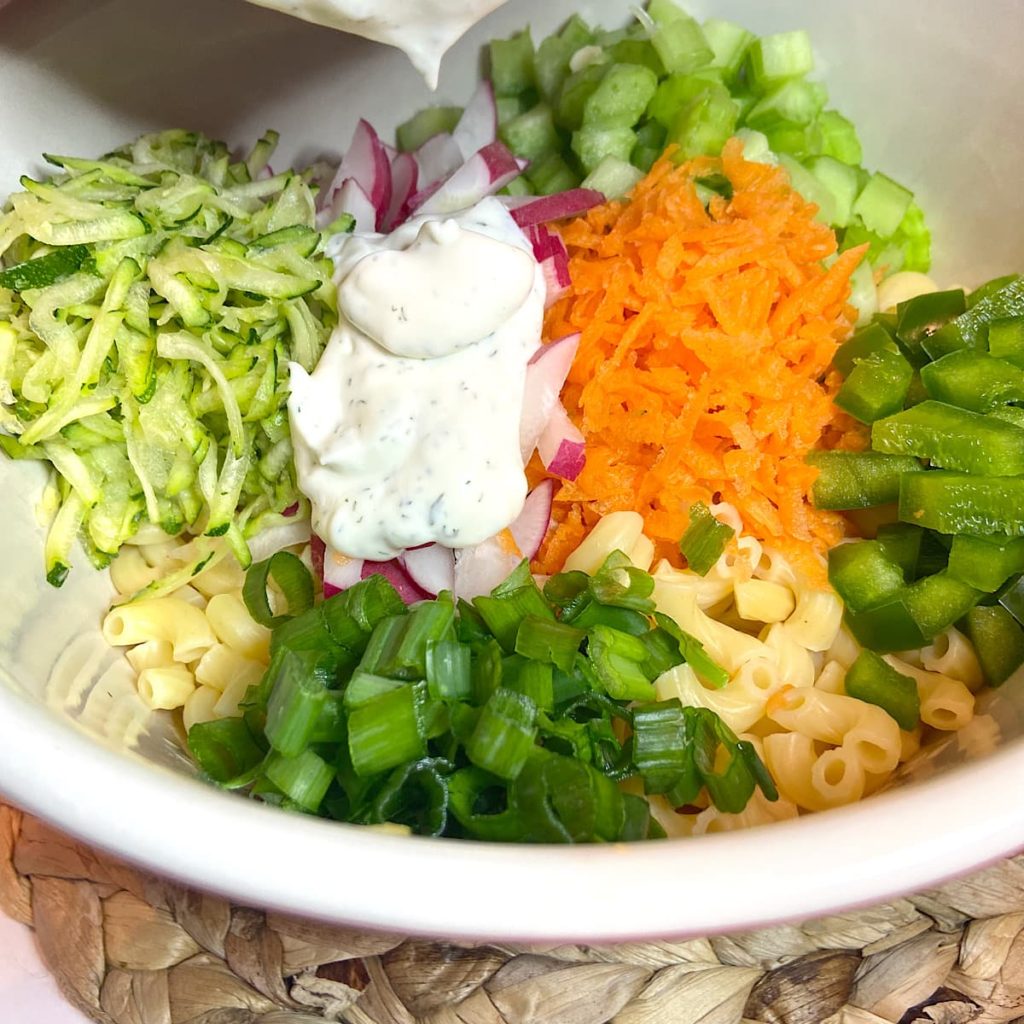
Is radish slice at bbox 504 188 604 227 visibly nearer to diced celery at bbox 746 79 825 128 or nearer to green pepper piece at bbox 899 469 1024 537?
diced celery at bbox 746 79 825 128

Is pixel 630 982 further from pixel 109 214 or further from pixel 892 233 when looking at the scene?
pixel 892 233

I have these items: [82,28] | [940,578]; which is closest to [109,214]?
[82,28]

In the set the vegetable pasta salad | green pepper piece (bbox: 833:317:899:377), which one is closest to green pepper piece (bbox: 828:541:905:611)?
the vegetable pasta salad

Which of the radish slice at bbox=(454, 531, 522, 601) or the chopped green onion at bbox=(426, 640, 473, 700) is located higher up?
the chopped green onion at bbox=(426, 640, 473, 700)

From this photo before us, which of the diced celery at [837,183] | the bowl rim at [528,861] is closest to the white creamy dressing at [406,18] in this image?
the diced celery at [837,183]

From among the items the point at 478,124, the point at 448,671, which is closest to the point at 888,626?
the point at 448,671

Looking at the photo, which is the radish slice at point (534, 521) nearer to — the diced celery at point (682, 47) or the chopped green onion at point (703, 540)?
the chopped green onion at point (703, 540)

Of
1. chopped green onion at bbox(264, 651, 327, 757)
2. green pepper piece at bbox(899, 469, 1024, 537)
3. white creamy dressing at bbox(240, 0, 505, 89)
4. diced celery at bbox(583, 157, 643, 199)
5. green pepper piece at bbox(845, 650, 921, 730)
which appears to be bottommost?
green pepper piece at bbox(845, 650, 921, 730)

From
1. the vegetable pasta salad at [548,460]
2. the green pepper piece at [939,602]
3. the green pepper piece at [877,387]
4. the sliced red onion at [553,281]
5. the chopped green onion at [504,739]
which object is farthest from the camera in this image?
the sliced red onion at [553,281]
